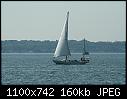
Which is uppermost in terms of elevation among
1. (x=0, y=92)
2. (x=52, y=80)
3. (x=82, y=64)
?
(x=0, y=92)

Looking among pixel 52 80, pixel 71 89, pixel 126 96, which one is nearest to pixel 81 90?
pixel 71 89

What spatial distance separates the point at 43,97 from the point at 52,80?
3107 cm

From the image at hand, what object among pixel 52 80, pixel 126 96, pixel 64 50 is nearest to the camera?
pixel 126 96

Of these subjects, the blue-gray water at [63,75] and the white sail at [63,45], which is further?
the white sail at [63,45]

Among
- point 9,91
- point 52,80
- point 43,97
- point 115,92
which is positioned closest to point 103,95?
point 115,92

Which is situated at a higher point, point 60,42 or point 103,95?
point 103,95

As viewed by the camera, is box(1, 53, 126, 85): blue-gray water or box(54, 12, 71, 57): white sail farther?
box(54, 12, 71, 57): white sail

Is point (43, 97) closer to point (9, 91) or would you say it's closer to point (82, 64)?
point (9, 91)

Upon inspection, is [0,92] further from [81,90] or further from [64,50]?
[64,50]

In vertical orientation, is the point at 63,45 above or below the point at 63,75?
below

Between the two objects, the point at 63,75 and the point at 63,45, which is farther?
the point at 63,45

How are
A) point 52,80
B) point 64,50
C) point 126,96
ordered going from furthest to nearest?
point 64,50
point 52,80
point 126,96

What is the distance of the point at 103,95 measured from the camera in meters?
22.2

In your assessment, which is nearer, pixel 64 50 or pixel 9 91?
pixel 9 91
